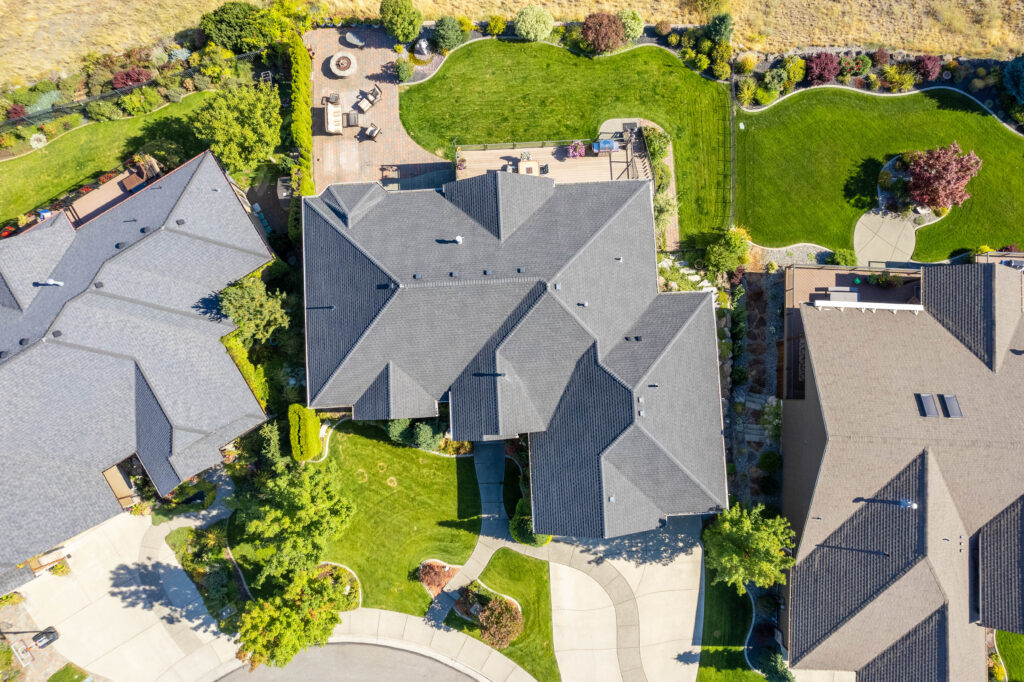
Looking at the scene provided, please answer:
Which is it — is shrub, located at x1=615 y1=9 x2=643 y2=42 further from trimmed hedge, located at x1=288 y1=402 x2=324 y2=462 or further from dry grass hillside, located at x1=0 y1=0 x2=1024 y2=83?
trimmed hedge, located at x1=288 y1=402 x2=324 y2=462

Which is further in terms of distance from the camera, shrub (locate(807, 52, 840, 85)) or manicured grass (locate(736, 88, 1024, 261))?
manicured grass (locate(736, 88, 1024, 261))

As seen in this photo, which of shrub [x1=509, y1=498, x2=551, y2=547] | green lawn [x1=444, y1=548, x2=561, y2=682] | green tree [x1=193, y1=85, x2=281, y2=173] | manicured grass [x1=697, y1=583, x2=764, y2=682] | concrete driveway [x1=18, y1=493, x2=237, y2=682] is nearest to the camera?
green tree [x1=193, y1=85, x2=281, y2=173]

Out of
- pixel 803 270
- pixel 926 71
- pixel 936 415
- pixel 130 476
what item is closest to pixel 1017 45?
pixel 926 71

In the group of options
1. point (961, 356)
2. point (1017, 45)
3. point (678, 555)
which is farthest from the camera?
point (1017, 45)

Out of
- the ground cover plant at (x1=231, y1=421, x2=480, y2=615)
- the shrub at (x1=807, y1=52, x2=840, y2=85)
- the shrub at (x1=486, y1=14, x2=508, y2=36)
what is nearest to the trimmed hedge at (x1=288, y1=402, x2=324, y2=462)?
the ground cover plant at (x1=231, y1=421, x2=480, y2=615)

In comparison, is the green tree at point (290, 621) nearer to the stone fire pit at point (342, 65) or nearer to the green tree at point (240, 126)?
the green tree at point (240, 126)

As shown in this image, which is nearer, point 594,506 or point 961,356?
point 594,506

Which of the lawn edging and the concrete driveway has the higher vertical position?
the lawn edging

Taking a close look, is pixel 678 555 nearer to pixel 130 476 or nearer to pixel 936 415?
pixel 936 415
